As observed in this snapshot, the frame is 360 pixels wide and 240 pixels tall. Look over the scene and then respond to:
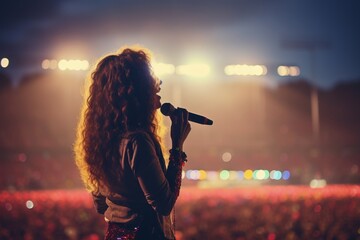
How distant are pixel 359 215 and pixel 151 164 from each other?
7.73m

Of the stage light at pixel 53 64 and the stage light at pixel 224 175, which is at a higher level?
the stage light at pixel 53 64

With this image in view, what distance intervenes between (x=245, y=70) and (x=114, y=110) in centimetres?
3301

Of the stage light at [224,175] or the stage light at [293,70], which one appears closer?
the stage light at [293,70]

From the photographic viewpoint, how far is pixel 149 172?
309 centimetres

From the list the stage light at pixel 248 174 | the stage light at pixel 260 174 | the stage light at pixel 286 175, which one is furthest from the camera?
the stage light at pixel 248 174

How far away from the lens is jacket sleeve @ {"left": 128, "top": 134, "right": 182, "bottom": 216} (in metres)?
3.09

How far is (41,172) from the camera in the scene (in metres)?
39.5

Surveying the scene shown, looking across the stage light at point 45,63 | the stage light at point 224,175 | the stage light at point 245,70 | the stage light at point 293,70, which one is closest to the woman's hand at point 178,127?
the stage light at point 45,63

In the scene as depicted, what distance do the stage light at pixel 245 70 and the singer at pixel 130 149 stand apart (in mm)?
31204

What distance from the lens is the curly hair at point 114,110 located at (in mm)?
3314

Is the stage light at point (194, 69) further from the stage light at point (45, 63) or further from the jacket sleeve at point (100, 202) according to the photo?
Result: the jacket sleeve at point (100, 202)

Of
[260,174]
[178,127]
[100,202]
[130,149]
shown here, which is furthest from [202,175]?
[130,149]

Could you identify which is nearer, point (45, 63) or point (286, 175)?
point (45, 63)

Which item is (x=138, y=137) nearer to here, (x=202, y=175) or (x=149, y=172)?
(x=149, y=172)
